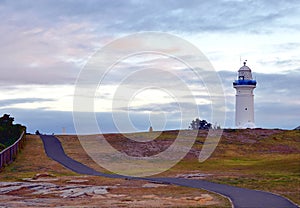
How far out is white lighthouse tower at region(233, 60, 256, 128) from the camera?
317 ft

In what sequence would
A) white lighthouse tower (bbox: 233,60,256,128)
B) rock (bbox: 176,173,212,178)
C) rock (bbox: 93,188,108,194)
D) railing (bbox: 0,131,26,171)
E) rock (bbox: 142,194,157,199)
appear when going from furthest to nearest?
white lighthouse tower (bbox: 233,60,256,128)
railing (bbox: 0,131,26,171)
rock (bbox: 176,173,212,178)
rock (bbox: 93,188,108,194)
rock (bbox: 142,194,157,199)

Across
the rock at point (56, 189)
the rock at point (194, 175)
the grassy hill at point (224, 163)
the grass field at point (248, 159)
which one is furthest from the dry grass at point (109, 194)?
the rock at point (194, 175)

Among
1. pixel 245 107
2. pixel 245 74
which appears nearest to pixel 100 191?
pixel 245 107

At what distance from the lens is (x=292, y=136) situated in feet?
273

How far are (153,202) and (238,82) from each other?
70.9 m

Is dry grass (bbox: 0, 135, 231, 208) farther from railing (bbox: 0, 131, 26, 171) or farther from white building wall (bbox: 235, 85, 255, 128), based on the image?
white building wall (bbox: 235, 85, 255, 128)

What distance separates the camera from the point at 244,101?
96938 mm

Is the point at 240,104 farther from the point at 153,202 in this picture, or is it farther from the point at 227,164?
the point at 153,202

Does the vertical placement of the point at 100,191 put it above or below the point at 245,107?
below

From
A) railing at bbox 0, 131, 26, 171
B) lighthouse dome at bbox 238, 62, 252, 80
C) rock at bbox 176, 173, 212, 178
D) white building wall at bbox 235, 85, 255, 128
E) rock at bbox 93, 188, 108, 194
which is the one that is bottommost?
rock at bbox 93, 188, 108, 194

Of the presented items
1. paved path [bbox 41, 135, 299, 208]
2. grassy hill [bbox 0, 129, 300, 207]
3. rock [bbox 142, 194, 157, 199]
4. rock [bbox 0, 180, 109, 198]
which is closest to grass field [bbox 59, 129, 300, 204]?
grassy hill [bbox 0, 129, 300, 207]

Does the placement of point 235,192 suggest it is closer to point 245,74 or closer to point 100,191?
point 100,191

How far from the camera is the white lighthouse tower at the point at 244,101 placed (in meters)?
96.6

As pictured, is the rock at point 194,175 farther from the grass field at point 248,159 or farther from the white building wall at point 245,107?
the white building wall at point 245,107
